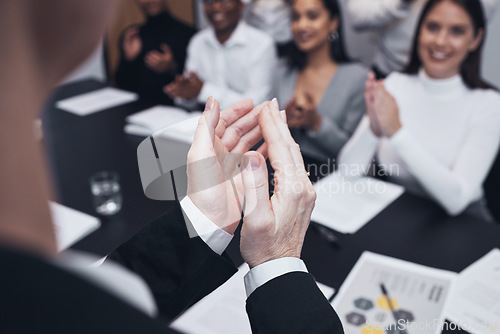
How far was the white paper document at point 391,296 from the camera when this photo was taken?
81cm

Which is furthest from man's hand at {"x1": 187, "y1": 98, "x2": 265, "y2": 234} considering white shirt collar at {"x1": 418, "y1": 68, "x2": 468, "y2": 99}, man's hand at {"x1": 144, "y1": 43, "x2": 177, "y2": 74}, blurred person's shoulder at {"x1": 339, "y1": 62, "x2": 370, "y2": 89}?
man's hand at {"x1": 144, "y1": 43, "x2": 177, "y2": 74}

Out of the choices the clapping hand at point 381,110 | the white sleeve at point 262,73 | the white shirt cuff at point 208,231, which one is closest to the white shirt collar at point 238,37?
the white sleeve at point 262,73

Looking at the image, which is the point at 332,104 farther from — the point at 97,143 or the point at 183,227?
the point at 183,227

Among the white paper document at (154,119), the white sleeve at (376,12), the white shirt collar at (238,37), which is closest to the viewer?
the white paper document at (154,119)

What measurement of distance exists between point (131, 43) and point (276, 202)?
2.25m

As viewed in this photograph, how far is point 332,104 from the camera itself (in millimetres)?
1829

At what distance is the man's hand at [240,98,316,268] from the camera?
58 cm

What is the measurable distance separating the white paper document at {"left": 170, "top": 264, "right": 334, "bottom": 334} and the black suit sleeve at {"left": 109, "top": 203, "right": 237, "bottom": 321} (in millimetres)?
185

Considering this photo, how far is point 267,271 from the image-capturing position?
0.57 meters

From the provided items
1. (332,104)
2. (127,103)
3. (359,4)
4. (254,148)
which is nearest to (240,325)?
(254,148)

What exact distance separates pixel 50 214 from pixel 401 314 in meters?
0.74


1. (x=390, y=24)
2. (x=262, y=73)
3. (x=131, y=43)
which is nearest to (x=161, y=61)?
(x=131, y=43)

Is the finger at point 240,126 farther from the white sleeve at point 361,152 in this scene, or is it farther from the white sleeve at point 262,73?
the white sleeve at point 262,73

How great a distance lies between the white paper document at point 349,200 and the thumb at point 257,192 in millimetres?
553
